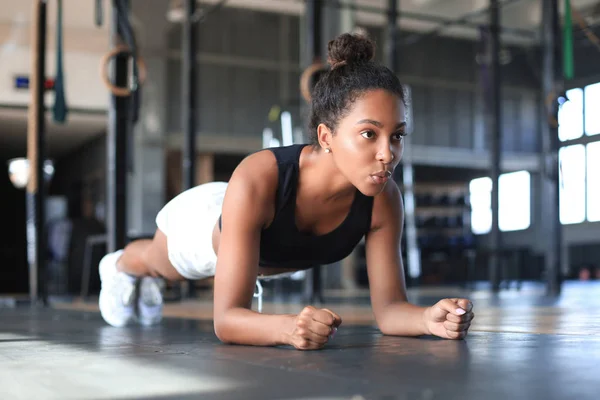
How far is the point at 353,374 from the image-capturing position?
1059 mm

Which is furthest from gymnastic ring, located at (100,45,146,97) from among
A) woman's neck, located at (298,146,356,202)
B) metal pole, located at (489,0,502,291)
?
metal pole, located at (489,0,502,291)

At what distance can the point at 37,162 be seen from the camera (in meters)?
4.64

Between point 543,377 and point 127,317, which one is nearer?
point 543,377

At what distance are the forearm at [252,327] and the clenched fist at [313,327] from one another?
32 mm

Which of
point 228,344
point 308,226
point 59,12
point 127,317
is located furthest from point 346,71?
point 59,12

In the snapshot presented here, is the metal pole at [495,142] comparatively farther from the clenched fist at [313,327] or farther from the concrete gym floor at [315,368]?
the clenched fist at [313,327]

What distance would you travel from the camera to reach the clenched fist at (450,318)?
1.48 m

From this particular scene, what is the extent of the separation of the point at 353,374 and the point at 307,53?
331 cm

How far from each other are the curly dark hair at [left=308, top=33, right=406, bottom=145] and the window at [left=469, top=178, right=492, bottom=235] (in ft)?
40.9

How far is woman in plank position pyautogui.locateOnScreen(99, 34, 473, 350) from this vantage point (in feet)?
4.67

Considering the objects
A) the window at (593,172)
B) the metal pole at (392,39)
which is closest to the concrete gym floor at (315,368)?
the metal pole at (392,39)

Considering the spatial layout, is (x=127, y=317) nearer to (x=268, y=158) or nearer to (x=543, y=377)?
(x=268, y=158)

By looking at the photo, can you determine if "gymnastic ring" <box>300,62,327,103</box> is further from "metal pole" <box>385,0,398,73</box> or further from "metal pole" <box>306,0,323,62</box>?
"metal pole" <box>385,0,398,73</box>

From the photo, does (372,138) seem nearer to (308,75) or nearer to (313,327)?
(313,327)
